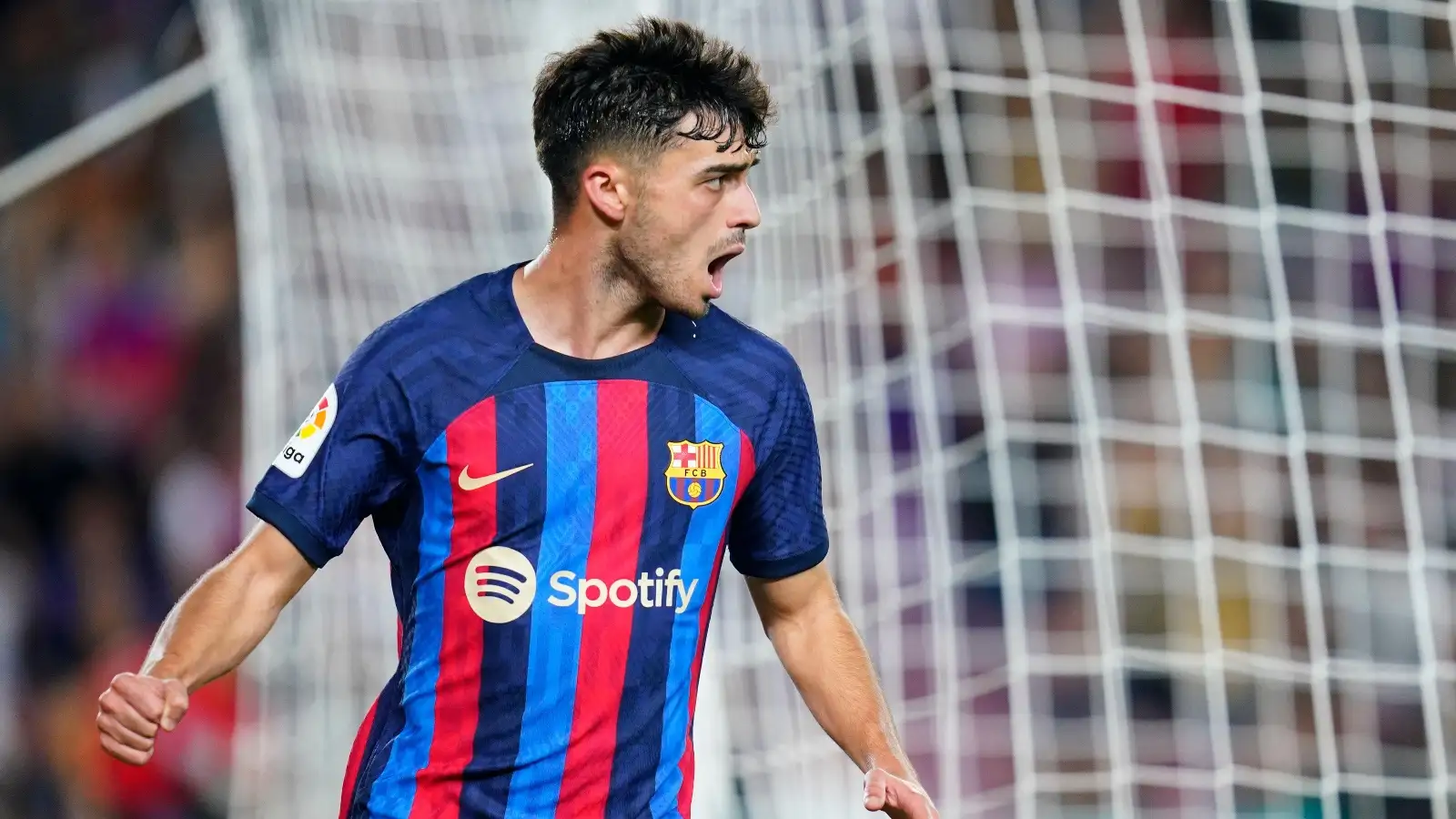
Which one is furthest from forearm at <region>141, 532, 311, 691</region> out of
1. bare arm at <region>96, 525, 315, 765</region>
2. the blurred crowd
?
the blurred crowd

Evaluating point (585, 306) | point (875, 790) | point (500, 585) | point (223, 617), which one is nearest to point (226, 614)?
point (223, 617)

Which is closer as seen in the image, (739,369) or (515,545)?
(515,545)

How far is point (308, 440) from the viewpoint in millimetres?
2445

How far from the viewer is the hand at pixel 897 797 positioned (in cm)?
233

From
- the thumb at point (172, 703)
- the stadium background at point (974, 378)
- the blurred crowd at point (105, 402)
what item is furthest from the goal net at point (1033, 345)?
the thumb at point (172, 703)

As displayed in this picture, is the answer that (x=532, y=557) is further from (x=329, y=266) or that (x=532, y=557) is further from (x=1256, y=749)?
(x=1256, y=749)

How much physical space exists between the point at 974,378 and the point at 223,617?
4086mm

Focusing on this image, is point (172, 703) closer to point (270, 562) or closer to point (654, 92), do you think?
point (270, 562)

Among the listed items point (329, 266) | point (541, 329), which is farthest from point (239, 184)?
point (541, 329)

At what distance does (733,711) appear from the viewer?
5172 mm

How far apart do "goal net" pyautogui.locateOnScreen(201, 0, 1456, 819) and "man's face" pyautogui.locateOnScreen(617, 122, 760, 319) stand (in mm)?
1914

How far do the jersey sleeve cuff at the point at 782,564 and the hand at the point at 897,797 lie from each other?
39 cm

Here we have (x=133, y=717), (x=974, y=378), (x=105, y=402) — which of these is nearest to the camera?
(x=133, y=717)

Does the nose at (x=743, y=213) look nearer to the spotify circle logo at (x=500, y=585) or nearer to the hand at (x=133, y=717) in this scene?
the spotify circle logo at (x=500, y=585)
